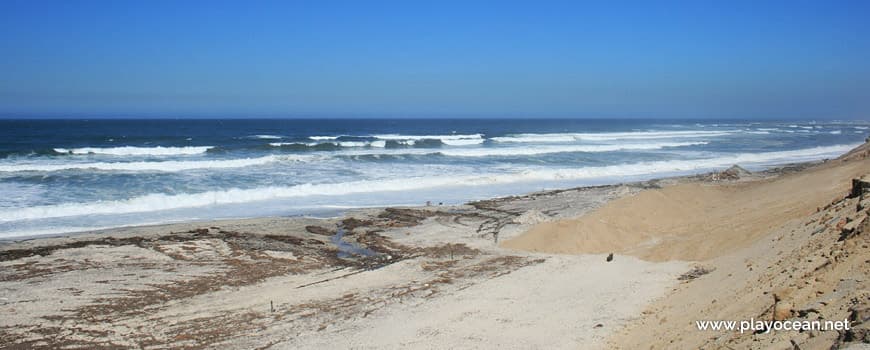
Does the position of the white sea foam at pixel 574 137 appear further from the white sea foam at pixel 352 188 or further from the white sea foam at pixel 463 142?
the white sea foam at pixel 352 188

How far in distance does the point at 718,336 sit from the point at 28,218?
17154mm

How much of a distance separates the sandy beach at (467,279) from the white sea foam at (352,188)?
13.0 feet

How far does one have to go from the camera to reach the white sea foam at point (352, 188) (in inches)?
711

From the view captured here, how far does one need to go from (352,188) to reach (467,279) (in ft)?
44.3

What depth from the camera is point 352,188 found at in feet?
76.8

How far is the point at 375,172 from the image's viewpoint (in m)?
28.5

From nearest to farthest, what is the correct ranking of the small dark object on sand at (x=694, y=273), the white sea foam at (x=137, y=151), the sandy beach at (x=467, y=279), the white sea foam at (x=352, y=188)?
the sandy beach at (x=467, y=279)
the small dark object on sand at (x=694, y=273)
the white sea foam at (x=352, y=188)
the white sea foam at (x=137, y=151)

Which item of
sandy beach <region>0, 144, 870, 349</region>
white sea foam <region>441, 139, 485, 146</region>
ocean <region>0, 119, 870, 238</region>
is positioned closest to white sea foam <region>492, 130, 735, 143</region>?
white sea foam <region>441, 139, 485, 146</region>

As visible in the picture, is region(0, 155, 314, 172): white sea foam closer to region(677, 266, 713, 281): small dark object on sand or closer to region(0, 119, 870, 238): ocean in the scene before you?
region(0, 119, 870, 238): ocean

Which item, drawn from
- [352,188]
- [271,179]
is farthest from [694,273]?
[271,179]

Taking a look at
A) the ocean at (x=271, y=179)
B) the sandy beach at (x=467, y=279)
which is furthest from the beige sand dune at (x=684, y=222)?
the ocean at (x=271, y=179)

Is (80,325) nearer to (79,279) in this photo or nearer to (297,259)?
(79,279)

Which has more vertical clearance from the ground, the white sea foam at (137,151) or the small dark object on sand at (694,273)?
the white sea foam at (137,151)

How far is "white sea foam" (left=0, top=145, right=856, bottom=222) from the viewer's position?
59.3 ft
